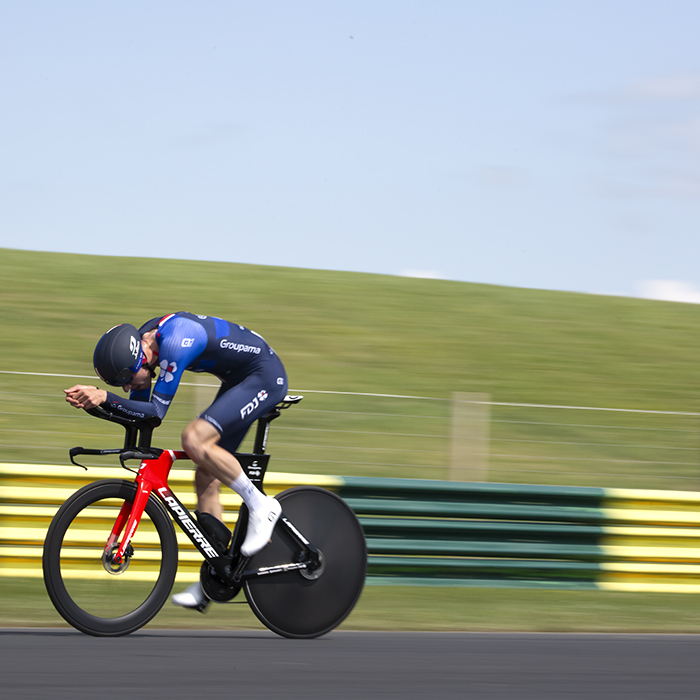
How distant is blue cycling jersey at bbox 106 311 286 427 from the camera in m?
4.64

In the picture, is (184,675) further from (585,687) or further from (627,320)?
(627,320)

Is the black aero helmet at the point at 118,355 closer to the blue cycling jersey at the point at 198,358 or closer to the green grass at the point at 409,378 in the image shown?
the blue cycling jersey at the point at 198,358

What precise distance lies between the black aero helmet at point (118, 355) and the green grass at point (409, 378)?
1.50 metres

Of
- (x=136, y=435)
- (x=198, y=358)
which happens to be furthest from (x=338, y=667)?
(x=198, y=358)

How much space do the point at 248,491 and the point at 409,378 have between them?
8326mm

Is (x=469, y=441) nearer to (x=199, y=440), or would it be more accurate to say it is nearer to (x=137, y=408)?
(x=199, y=440)

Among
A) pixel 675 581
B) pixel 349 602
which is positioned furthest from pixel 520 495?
pixel 349 602

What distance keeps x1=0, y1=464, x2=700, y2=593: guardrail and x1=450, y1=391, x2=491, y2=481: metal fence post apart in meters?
0.53

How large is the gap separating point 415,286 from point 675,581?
41.0ft

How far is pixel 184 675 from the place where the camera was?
4035mm

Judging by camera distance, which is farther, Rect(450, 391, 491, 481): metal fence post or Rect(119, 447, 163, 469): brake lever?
Rect(450, 391, 491, 481): metal fence post

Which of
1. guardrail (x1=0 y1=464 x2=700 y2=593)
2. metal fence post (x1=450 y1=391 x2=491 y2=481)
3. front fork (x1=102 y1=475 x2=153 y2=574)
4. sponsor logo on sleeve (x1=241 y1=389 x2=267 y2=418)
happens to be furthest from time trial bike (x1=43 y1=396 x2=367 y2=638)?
metal fence post (x1=450 y1=391 x2=491 y2=481)

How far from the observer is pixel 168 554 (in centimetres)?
481

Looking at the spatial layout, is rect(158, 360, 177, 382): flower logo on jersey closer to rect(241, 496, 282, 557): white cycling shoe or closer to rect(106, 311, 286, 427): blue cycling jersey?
rect(106, 311, 286, 427): blue cycling jersey
